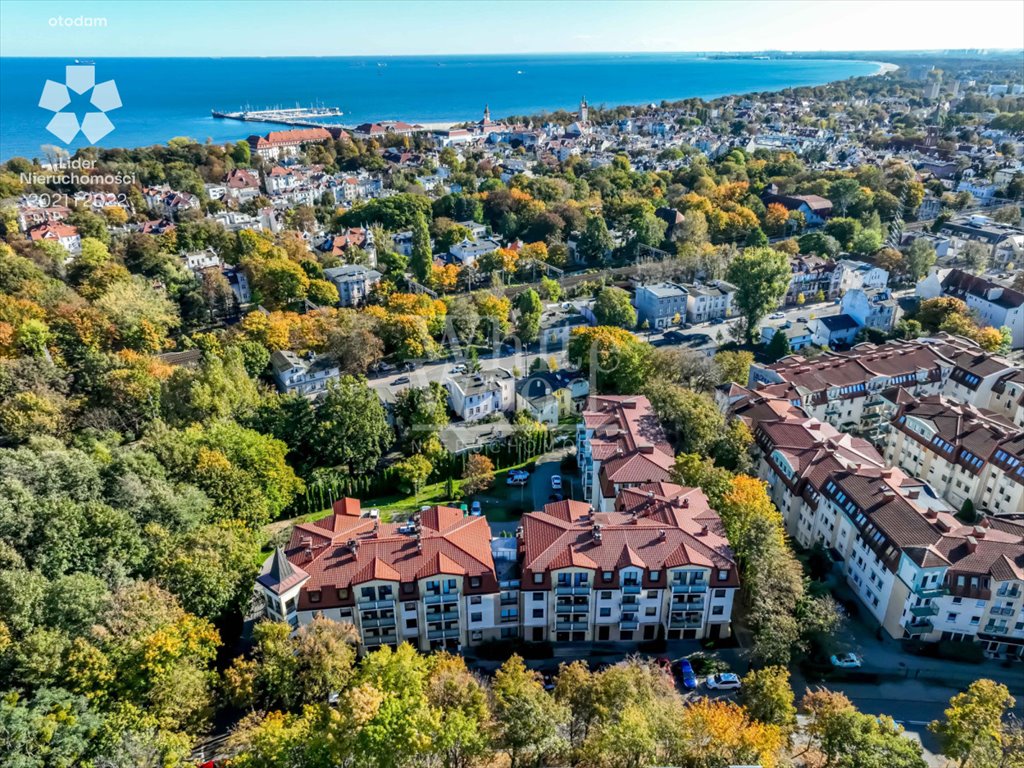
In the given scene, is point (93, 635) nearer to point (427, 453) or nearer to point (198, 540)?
point (198, 540)

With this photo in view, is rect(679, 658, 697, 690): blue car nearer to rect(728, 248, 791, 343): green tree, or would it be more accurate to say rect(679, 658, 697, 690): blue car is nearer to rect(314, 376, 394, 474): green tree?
rect(314, 376, 394, 474): green tree

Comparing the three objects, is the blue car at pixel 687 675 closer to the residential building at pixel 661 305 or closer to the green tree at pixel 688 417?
the green tree at pixel 688 417

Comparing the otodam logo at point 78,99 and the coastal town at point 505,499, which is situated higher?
the otodam logo at point 78,99

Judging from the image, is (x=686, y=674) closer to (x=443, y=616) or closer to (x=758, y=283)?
(x=443, y=616)

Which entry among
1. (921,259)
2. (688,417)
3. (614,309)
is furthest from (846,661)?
(921,259)

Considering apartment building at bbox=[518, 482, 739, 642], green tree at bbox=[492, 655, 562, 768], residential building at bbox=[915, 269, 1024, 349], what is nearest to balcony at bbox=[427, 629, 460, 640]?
apartment building at bbox=[518, 482, 739, 642]

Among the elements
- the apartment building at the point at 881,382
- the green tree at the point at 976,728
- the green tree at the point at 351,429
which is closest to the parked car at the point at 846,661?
the green tree at the point at 976,728
